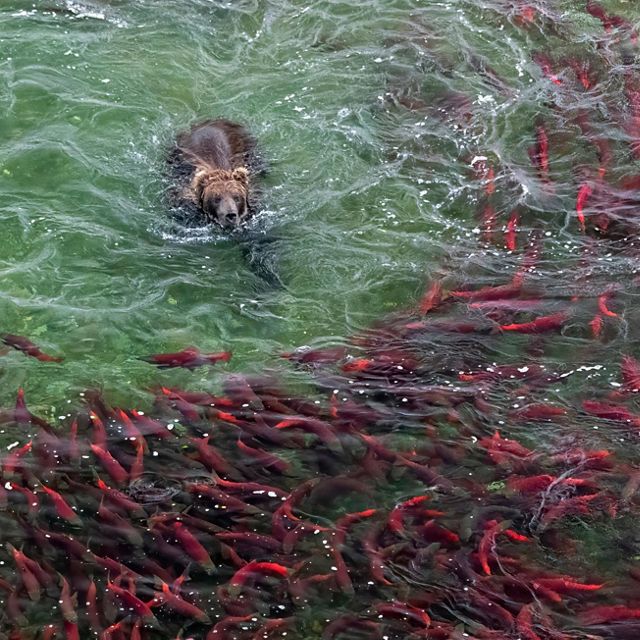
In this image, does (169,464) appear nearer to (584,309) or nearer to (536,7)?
(584,309)

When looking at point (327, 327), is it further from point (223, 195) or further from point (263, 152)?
point (263, 152)

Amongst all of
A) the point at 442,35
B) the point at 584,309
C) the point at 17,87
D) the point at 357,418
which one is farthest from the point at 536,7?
the point at 357,418

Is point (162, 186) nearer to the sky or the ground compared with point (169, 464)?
nearer to the sky

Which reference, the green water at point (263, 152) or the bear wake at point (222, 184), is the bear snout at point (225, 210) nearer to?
the bear wake at point (222, 184)

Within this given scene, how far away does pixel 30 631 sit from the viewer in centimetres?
560

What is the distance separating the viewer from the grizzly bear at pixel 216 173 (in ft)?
28.5

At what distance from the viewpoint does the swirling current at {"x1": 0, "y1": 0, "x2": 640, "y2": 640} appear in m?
5.91

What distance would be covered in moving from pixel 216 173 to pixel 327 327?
80.4 inches

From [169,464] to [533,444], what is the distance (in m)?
2.60

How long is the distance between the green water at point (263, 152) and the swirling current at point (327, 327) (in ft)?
0.11

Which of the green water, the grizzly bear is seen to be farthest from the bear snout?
the green water

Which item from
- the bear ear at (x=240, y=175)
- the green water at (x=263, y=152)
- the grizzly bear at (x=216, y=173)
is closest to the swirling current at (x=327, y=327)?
the green water at (x=263, y=152)

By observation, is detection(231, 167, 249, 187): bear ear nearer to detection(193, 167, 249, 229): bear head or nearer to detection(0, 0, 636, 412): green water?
detection(193, 167, 249, 229): bear head

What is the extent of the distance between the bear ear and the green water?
0.39 meters
